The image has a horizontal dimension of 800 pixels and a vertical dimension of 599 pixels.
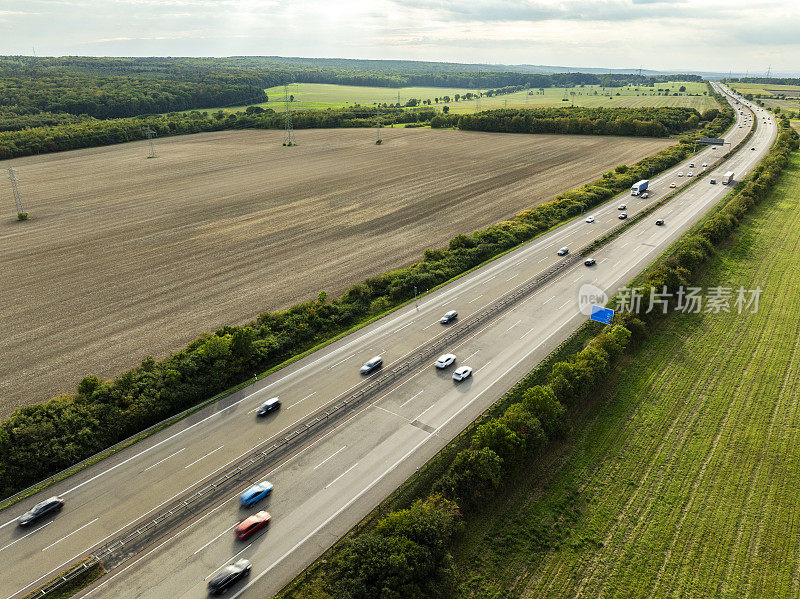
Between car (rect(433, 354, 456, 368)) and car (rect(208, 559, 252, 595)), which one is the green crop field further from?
car (rect(433, 354, 456, 368))

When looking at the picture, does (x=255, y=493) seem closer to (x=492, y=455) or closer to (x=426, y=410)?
(x=426, y=410)

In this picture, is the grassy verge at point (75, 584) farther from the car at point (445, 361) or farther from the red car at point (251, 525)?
the car at point (445, 361)

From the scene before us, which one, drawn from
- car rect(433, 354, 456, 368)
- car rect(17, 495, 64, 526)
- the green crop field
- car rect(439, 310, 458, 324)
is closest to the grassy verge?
car rect(17, 495, 64, 526)

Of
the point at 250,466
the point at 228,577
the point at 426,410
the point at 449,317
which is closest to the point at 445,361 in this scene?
the point at 426,410

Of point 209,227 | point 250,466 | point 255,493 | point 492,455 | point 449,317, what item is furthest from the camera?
point 209,227

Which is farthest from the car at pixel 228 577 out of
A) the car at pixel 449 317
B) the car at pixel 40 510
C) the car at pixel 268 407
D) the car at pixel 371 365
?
the car at pixel 449 317

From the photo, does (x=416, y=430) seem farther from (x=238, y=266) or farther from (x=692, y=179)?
(x=692, y=179)
